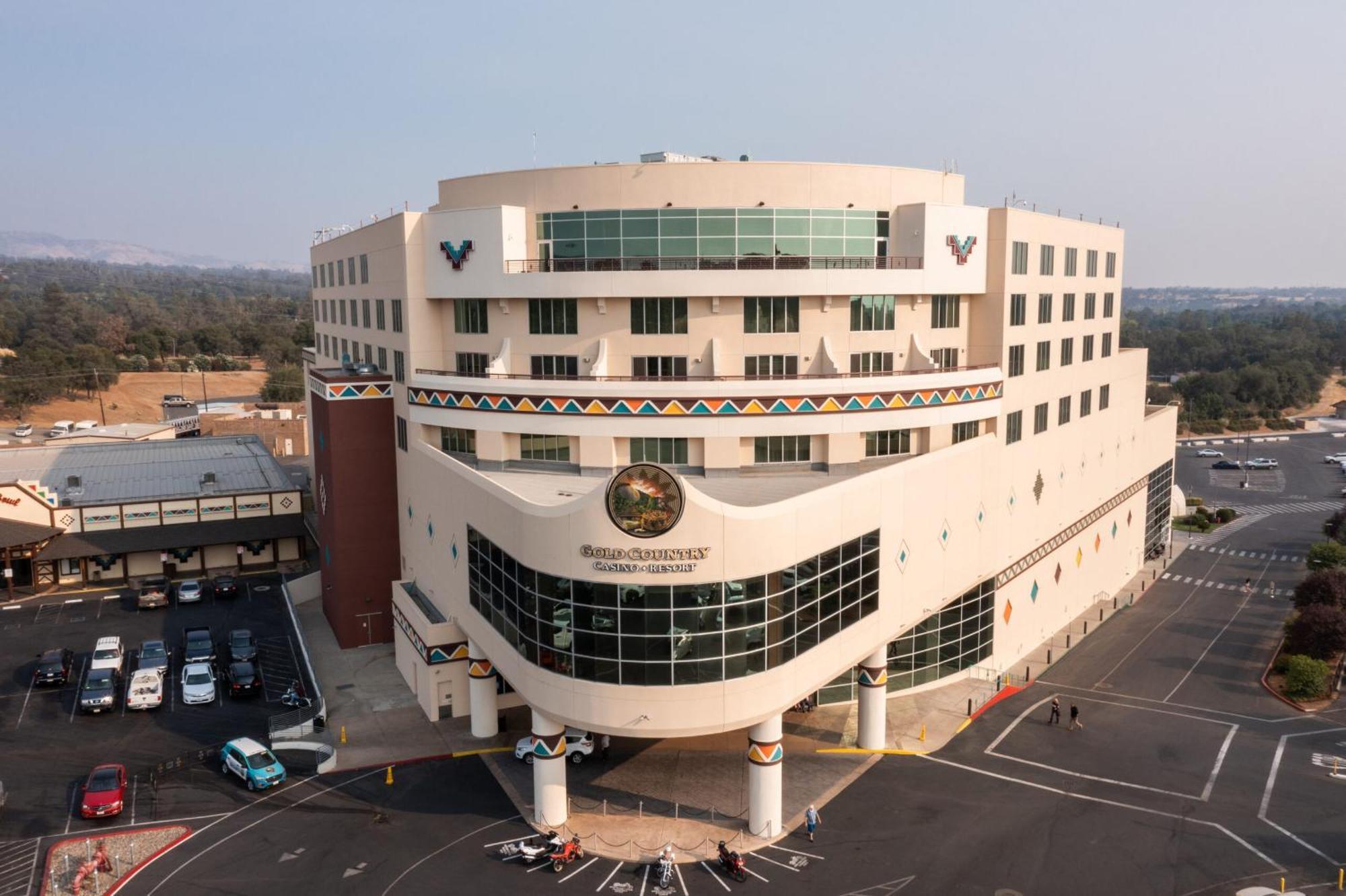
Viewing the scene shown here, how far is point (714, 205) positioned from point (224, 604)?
43626 millimetres

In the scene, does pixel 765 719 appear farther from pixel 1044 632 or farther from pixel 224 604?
pixel 224 604

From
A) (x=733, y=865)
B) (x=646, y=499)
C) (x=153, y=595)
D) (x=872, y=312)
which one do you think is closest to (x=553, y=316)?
(x=872, y=312)

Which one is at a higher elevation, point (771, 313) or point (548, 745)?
point (771, 313)

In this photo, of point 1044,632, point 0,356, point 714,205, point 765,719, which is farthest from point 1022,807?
point 0,356

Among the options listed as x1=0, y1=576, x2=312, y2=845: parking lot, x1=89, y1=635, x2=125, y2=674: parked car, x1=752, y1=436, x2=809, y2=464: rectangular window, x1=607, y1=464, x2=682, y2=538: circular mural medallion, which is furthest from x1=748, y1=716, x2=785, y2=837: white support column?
x1=89, y1=635, x2=125, y2=674: parked car

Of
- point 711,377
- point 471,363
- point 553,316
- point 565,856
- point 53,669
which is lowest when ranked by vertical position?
point 565,856

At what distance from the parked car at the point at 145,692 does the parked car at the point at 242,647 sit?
4.41 metres

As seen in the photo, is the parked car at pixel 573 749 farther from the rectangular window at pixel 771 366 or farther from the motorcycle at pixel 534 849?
the rectangular window at pixel 771 366

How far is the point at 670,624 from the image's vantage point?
115 ft

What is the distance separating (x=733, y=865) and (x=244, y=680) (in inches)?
1152

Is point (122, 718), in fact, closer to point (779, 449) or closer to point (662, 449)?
point (662, 449)

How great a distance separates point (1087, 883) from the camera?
35.0m

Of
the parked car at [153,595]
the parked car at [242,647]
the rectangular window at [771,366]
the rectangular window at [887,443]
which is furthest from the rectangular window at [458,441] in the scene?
the parked car at [153,595]

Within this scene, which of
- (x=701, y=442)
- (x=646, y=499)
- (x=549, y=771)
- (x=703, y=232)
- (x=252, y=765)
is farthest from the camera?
(x=703, y=232)
